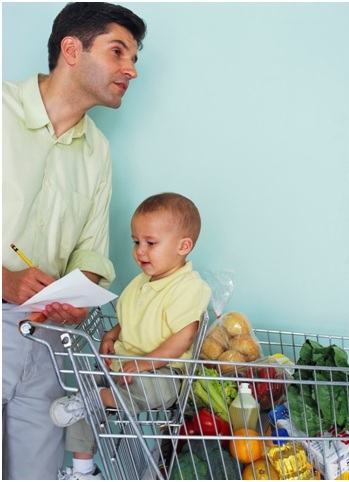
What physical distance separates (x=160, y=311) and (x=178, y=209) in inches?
12.0

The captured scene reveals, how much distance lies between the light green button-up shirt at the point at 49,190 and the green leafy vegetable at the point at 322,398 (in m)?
0.73

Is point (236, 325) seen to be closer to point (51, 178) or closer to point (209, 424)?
point (209, 424)

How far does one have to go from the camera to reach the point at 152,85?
256 centimetres

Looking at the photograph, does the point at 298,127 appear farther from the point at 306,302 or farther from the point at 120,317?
the point at 120,317

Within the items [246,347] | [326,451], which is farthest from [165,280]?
[326,451]

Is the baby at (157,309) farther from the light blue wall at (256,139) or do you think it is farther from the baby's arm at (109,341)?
the light blue wall at (256,139)

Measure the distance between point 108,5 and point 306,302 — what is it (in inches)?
48.1

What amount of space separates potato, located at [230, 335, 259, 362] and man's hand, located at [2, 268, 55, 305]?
1.92 feet

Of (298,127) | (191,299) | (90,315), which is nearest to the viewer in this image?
(191,299)

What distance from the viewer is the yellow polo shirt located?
1.97 m

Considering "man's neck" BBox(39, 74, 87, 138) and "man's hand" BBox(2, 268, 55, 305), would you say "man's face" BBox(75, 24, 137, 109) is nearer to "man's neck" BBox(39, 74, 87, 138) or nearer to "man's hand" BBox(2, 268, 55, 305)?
"man's neck" BBox(39, 74, 87, 138)

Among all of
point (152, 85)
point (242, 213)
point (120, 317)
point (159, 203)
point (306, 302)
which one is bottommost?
point (306, 302)

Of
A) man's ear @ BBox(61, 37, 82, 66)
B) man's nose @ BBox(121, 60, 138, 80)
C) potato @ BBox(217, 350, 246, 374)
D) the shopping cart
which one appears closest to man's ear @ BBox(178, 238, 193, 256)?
the shopping cart

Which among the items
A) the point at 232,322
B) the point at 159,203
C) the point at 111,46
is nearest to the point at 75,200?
the point at 159,203
